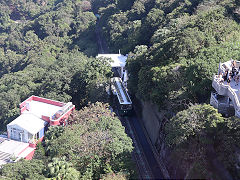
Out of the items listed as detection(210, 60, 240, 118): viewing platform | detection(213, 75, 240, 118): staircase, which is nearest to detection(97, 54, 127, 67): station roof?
detection(210, 60, 240, 118): viewing platform

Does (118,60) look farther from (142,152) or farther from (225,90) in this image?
(225,90)

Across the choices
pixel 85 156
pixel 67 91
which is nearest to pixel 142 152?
pixel 85 156

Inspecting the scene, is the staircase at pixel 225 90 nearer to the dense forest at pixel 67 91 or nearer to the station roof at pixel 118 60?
the dense forest at pixel 67 91

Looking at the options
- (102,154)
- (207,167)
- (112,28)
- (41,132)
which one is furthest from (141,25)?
(207,167)

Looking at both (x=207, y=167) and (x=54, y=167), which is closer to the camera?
(x=207, y=167)

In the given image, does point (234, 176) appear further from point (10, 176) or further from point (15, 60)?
point (15, 60)

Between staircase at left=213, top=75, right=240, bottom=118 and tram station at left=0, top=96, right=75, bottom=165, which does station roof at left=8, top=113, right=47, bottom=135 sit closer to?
tram station at left=0, top=96, right=75, bottom=165

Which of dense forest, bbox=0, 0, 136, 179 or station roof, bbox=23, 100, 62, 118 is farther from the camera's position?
station roof, bbox=23, 100, 62, 118
